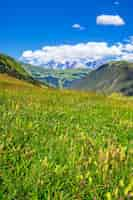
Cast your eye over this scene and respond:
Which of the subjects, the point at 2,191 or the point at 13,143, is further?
the point at 13,143

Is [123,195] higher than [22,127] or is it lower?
lower

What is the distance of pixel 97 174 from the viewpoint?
6062mm

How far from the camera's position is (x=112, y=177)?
597 cm

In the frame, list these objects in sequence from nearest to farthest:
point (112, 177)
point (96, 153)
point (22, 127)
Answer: point (112, 177) < point (96, 153) < point (22, 127)

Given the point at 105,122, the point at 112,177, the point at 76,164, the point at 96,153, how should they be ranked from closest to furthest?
1. the point at 112,177
2. the point at 76,164
3. the point at 96,153
4. the point at 105,122

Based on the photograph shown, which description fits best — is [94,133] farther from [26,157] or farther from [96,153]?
[26,157]

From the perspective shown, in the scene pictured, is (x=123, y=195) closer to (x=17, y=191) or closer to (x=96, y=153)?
(x=17, y=191)

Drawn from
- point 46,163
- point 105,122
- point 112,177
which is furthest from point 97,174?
point 105,122

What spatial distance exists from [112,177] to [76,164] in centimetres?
76

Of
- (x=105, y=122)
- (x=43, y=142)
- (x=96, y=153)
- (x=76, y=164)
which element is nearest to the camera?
(x=76, y=164)

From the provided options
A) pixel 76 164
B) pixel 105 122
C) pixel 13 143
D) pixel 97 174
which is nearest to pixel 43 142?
pixel 13 143

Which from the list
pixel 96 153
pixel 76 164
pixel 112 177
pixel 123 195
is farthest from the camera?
pixel 96 153

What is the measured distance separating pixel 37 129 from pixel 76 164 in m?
3.35

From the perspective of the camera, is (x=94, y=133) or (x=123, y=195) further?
(x=94, y=133)
